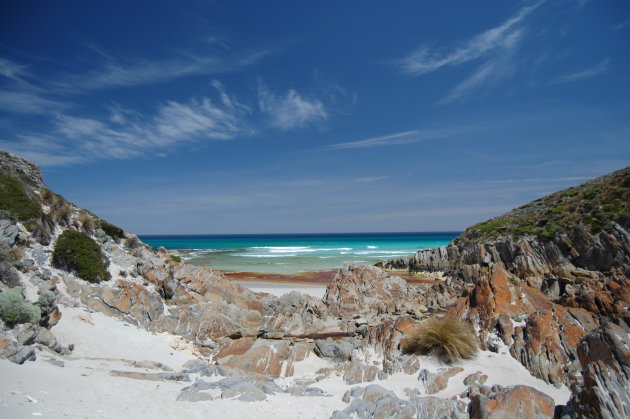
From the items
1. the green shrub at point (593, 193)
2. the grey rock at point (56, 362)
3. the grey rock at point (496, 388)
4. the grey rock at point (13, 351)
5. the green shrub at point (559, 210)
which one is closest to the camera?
the grey rock at point (496, 388)

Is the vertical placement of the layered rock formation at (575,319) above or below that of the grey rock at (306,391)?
above

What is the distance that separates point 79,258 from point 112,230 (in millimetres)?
5435

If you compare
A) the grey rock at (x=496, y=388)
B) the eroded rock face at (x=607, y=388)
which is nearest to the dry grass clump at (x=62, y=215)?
the grey rock at (x=496, y=388)

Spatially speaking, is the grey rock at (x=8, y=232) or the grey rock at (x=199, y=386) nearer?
the grey rock at (x=199, y=386)

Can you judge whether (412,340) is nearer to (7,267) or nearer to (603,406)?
(603,406)

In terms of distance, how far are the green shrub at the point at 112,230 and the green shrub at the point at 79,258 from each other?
154 inches

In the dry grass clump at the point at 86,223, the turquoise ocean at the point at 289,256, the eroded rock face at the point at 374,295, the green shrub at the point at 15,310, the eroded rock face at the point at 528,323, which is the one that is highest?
the dry grass clump at the point at 86,223

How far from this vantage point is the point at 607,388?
16.7ft

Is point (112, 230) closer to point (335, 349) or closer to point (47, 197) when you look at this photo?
point (47, 197)

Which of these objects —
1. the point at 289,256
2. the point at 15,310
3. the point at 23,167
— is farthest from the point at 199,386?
the point at 289,256

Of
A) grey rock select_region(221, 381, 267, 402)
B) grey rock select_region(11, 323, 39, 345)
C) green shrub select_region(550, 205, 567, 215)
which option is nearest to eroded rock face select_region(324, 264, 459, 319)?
grey rock select_region(221, 381, 267, 402)

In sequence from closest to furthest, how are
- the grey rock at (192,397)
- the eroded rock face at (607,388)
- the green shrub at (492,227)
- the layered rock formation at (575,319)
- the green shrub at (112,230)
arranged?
the eroded rock face at (607,388)
the layered rock formation at (575,319)
the grey rock at (192,397)
the green shrub at (112,230)
the green shrub at (492,227)

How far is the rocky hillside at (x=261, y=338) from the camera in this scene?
6840 mm

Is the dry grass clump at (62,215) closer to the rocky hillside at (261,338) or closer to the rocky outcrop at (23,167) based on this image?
the rocky hillside at (261,338)
